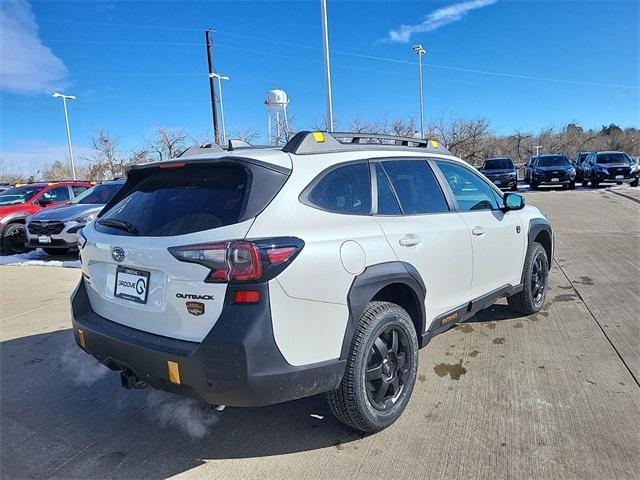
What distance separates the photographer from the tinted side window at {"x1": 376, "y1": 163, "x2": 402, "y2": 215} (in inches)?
119

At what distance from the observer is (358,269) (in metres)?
2.61

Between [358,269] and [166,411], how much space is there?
1800 mm

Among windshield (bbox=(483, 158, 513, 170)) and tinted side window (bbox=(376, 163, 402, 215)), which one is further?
windshield (bbox=(483, 158, 513, 170))

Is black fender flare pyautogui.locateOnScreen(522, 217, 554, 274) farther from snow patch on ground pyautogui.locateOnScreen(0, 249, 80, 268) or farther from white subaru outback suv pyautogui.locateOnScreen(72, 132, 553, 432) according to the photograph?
snow patch on ground pyautogui.locateOnScreen(0, 249, 80, 268)

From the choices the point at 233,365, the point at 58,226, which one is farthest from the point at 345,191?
the point at 58,226

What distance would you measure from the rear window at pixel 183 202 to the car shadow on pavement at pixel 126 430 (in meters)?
1.34

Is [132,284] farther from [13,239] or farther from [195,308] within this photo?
[13,239]

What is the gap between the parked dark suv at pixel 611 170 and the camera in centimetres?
2220

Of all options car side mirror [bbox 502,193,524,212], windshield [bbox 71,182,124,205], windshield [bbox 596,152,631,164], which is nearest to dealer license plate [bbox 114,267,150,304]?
car side mirror [bbox 502,193,524,212]

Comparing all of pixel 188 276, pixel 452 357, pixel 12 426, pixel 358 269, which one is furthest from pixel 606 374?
pixel 12 426

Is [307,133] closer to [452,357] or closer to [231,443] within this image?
[231,443]

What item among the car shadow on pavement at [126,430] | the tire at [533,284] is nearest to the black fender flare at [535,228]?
the tire at [533,284]

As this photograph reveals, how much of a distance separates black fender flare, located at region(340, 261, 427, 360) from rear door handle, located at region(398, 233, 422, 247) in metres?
0.13

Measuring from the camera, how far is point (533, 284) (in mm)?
4969
